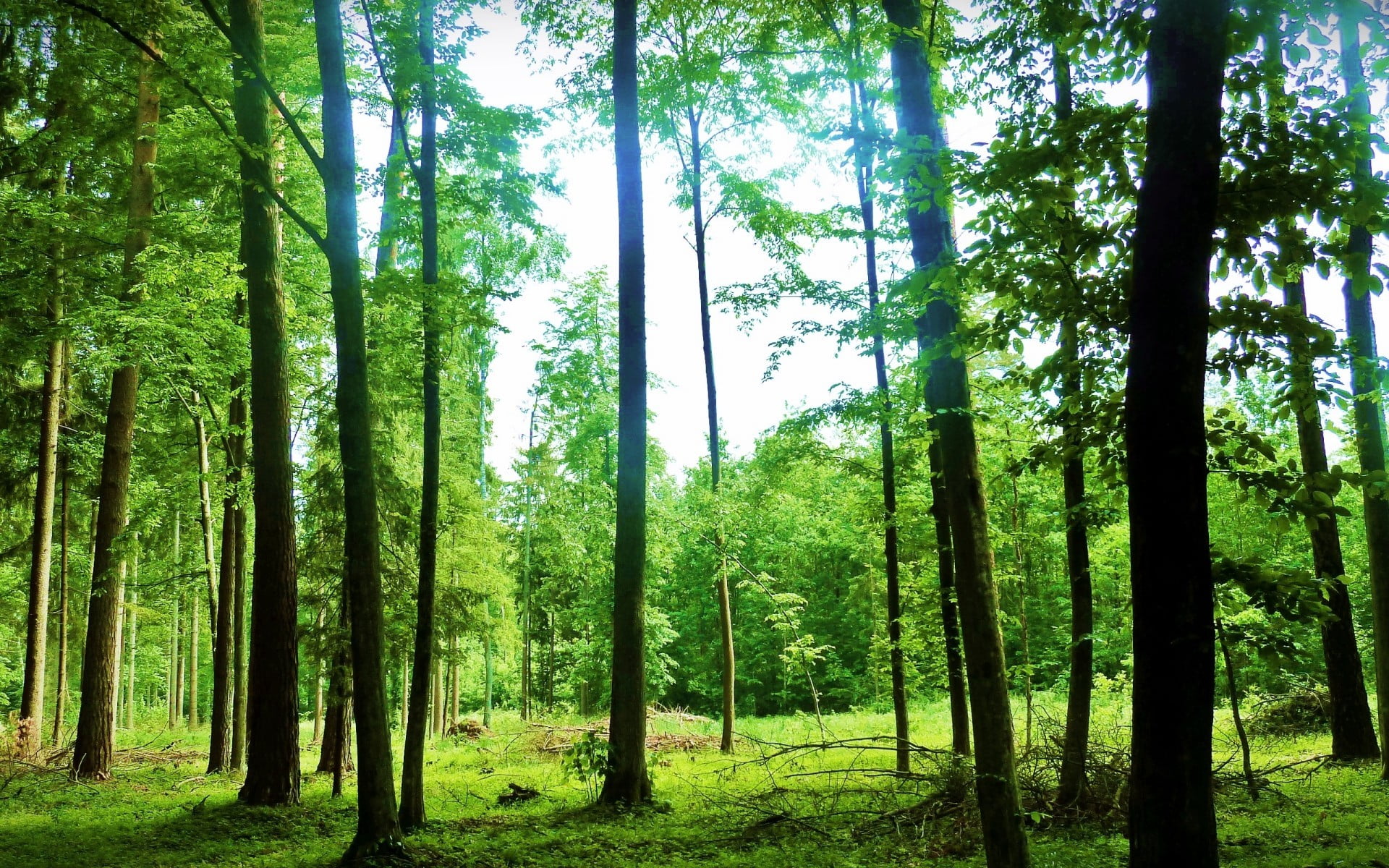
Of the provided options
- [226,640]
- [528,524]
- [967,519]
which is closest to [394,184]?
[226,640]

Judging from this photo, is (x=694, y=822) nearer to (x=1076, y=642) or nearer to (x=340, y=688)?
(x=1076, y=642)

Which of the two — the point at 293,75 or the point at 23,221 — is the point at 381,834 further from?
the point at 293,75

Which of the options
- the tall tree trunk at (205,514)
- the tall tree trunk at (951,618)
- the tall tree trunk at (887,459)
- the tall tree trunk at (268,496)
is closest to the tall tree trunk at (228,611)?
the tall tree trunk at (205,514)

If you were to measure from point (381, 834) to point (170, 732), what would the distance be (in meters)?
18.4

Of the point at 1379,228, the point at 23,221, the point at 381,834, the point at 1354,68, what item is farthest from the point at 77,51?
the point at 1354,68

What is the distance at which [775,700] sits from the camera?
29.7 m

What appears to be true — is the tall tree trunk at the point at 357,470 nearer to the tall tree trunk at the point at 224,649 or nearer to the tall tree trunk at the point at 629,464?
the tall tree trunk at the point at 629,464

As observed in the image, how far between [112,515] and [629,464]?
8.42 m

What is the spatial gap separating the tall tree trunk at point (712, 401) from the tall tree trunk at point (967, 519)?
27.8ft

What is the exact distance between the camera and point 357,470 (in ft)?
21.5

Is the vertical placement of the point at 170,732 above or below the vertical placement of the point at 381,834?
below

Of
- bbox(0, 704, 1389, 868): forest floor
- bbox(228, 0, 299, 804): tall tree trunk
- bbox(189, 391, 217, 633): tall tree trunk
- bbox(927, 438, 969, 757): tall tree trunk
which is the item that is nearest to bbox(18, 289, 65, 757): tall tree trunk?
bbox(0, 704, 1389, 868): forest floor

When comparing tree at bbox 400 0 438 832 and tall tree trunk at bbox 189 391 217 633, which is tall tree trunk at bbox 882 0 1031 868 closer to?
tree at bbox 400 0 438 832

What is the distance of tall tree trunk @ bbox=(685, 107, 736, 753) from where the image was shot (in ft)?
43.3
